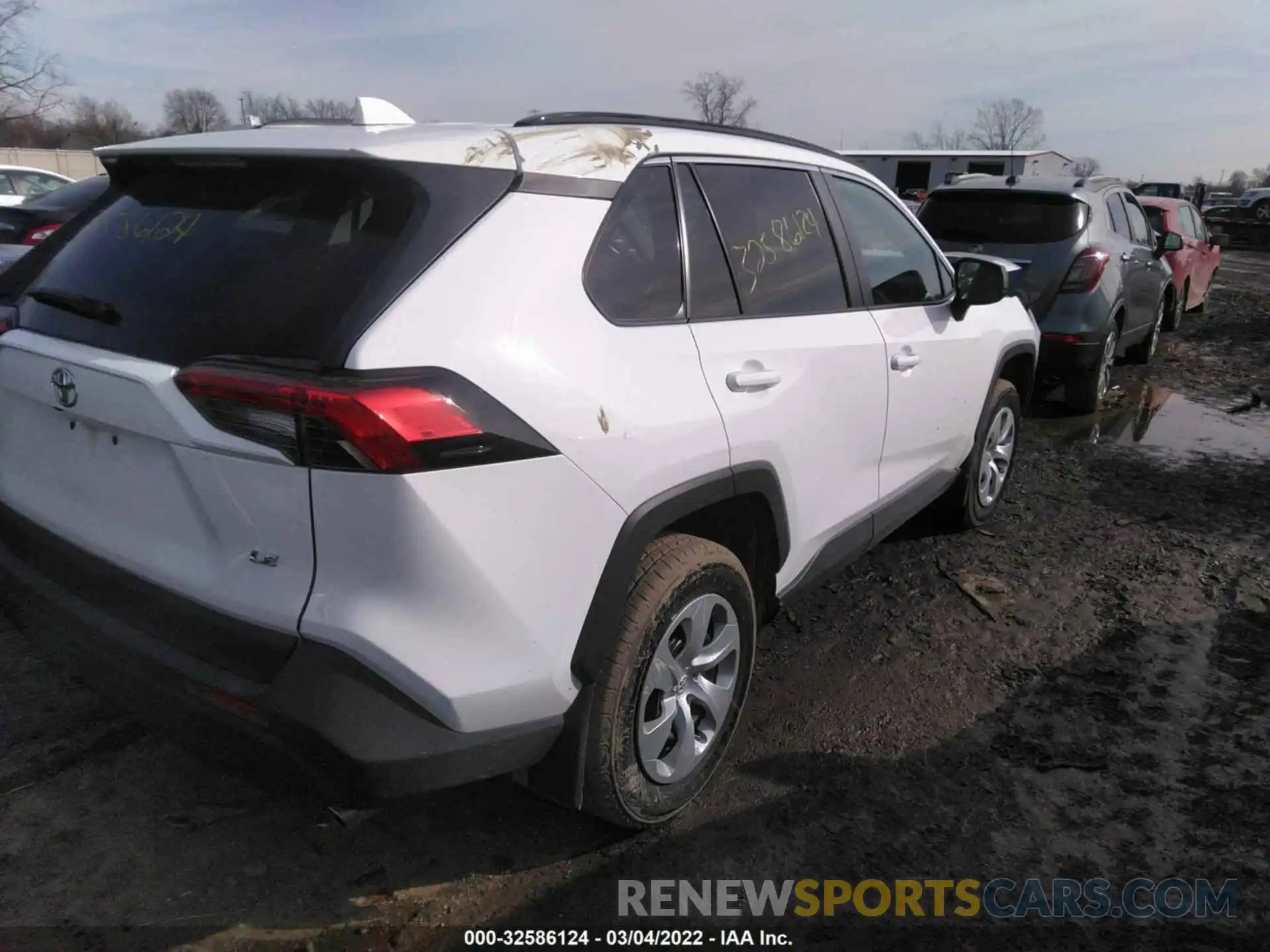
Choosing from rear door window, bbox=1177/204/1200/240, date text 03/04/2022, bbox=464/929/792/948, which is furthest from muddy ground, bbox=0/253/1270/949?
rear door window, bbox=1177/204/1200/240

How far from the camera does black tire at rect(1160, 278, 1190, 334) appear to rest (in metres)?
11.0

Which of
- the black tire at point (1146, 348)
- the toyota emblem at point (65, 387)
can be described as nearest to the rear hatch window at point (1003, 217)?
the black tire at point (1146, 348)

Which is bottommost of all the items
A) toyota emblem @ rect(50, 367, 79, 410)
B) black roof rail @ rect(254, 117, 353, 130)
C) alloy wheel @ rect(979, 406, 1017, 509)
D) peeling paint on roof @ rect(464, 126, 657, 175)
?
alloy wheel @ rect(979, 406, 1017, 509)

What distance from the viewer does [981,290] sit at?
3896mm

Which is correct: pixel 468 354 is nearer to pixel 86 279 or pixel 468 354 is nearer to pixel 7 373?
pixel 86 279

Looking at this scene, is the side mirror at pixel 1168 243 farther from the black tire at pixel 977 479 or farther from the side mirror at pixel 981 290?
the side mirror at pixel 981 290

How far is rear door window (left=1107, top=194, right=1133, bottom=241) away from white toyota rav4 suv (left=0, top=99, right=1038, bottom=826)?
19.7 ft

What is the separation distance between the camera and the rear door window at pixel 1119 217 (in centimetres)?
743

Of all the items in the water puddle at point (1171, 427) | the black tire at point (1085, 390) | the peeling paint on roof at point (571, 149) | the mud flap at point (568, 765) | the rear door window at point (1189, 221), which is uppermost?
the peeling paint on roof at point (571, 149)

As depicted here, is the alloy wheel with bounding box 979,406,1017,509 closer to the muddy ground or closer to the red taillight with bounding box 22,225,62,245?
the muddy ground

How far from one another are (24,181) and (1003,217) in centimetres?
1517

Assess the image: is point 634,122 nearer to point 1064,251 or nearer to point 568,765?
point 568,765

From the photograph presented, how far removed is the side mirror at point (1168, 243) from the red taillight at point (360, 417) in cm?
838

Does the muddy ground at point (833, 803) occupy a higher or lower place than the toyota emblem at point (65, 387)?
lower
